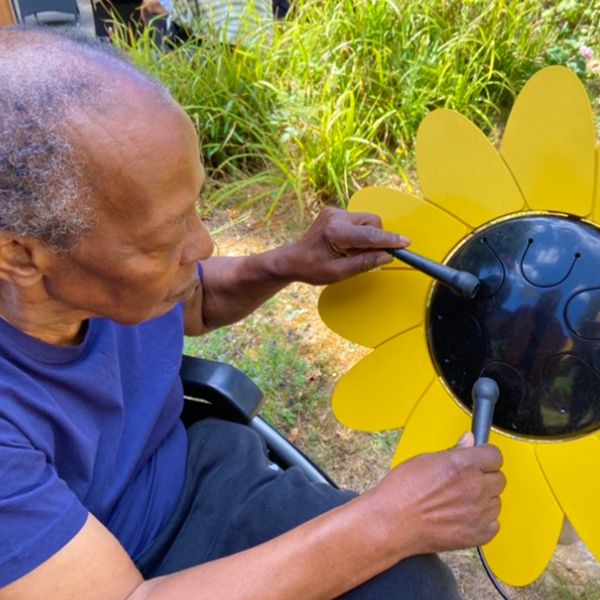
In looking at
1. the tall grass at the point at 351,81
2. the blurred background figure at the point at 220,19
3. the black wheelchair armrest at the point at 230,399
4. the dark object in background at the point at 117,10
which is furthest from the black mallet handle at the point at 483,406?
the dark object in background at the point at 117,10

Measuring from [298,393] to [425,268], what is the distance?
1193 millimetres

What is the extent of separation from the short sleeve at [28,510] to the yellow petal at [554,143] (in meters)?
0.67

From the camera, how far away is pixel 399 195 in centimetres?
103

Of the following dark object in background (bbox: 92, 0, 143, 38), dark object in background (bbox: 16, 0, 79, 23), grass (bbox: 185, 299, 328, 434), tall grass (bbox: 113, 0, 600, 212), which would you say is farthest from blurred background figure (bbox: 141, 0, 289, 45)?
dark object in background (bbox: 16, 0, 79, 23)

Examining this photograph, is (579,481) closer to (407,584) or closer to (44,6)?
(407,584)

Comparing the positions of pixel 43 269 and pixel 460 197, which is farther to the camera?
pixel 460 197

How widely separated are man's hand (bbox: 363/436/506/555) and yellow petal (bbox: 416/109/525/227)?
1.07 ft

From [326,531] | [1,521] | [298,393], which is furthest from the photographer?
[298,393]

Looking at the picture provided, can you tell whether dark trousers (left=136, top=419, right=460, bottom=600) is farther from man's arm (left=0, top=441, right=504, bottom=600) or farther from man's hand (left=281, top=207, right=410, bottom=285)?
man's hand (left=281, top=207, right=410, bottom=285)

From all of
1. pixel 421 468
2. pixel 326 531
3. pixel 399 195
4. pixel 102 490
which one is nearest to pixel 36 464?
pixel 102 490

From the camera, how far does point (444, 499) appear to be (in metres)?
0.82

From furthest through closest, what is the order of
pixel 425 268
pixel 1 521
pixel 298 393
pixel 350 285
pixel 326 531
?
pixel 298 393
pixel 350 285
pixel 425 268
pixel 326 531
pixel 1 521

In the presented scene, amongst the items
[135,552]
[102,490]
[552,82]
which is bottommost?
[135,552]

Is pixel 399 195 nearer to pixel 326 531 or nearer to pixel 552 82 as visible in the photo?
pixel 552 82
